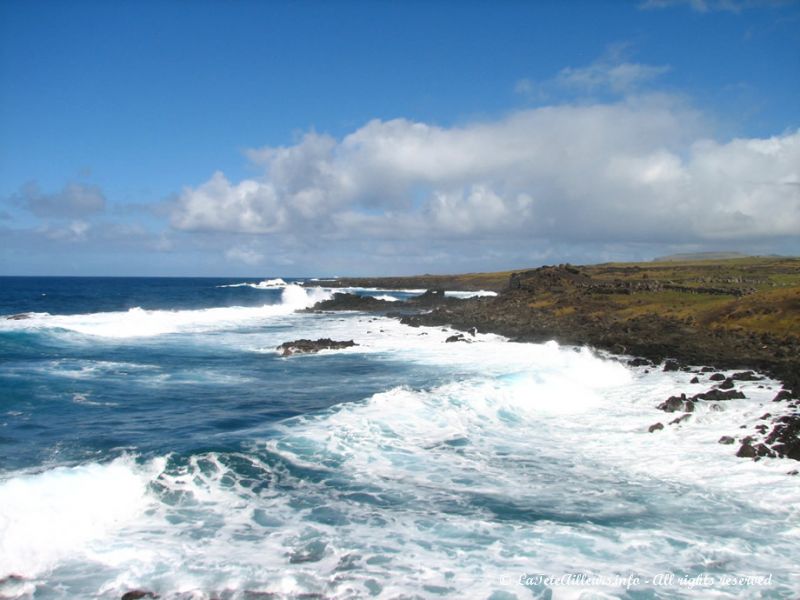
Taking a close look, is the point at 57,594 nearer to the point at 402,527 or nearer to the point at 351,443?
the point at 402,527

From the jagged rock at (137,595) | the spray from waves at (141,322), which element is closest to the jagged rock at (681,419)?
the jagged rock at (137,595)

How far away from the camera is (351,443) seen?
14289 millimetres

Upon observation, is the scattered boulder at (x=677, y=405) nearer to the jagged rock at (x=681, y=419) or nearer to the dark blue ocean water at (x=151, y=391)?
the jagged rock at (x=681, y=419)

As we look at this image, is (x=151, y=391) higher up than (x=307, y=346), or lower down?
lower down

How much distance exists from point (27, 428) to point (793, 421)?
19.5 meters

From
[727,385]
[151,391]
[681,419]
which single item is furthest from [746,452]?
[151,391]

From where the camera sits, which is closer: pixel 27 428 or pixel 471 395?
pixel 27 428

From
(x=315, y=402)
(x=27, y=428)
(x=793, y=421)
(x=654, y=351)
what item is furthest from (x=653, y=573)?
(x=654, y=351)

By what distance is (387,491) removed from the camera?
1123 centimetres

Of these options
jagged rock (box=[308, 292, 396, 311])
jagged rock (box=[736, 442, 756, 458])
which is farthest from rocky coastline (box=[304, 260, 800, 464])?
jagged rock (box=[308, 292, 396, 311])

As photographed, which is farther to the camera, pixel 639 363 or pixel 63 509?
pixel 639 363

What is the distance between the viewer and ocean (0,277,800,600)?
7969 millimetres

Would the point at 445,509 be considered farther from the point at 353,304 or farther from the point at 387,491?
the point at 353,304

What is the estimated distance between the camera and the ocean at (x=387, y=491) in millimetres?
7969
